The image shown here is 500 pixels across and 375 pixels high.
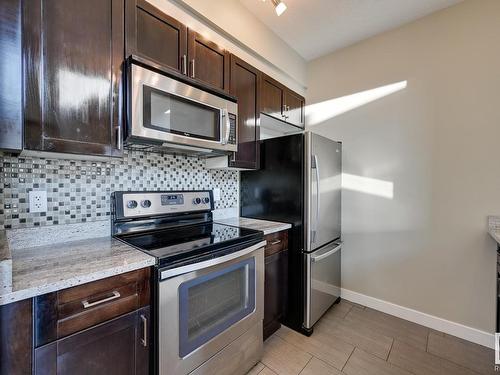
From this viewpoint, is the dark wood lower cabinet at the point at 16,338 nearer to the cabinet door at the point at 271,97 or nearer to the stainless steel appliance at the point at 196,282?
the stainless steel appliance at the point at 196,282

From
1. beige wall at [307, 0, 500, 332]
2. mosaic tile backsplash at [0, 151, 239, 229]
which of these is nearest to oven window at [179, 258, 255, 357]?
mosaic tile backsplash at [0, 151, 239, 229]

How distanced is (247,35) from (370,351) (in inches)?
112

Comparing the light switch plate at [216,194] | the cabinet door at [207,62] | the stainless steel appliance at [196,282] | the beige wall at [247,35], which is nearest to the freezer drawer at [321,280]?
the stainless steel appliance at [196,282]

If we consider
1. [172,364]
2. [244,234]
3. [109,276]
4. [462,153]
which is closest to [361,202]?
[462,153]

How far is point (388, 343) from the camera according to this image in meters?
1.93

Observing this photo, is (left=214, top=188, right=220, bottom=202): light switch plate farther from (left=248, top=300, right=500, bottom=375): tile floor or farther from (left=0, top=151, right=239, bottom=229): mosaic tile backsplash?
(left=248, top=300, right=500, bottom=375): tile floor

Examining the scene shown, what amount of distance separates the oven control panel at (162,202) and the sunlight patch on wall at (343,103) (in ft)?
5.51

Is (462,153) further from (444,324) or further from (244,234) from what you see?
(244,234)

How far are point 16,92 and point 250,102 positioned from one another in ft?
4.93

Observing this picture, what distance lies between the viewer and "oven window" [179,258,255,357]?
1.21m

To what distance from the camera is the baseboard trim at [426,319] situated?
6.31 ft

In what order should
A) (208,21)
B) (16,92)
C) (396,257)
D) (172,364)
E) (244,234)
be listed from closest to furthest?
1. (16,92)
2. (172,364)
3. (244,234)
4. (208,21)
5. (396,257)

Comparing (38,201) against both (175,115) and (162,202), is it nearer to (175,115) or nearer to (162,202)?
(162,202)

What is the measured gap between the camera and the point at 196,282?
126 centimetres
